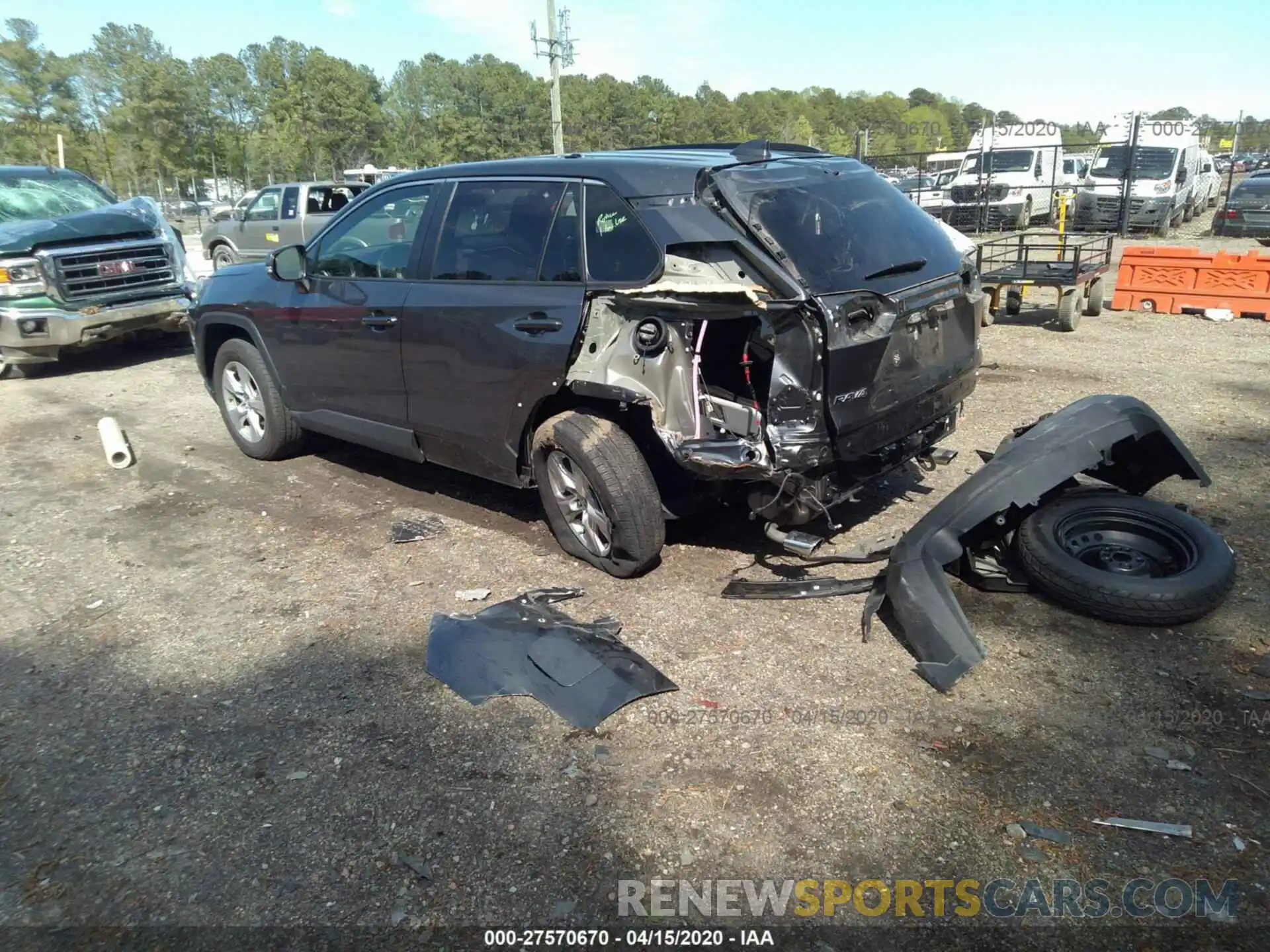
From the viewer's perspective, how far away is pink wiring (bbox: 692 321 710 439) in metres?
3.76

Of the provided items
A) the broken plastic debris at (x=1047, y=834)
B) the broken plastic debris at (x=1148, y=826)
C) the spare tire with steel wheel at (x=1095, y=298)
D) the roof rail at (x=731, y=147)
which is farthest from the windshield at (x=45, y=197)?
the spare tire with steel wheel at (x=1095, y=298)

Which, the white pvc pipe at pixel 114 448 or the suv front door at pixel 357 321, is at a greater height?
the suv front door at pixel 357 321

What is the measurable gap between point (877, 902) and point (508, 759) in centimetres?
128

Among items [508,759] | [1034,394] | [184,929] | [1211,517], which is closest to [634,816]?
Answer: [508,759]

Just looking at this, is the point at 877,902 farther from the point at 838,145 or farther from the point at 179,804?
the point at 838,145

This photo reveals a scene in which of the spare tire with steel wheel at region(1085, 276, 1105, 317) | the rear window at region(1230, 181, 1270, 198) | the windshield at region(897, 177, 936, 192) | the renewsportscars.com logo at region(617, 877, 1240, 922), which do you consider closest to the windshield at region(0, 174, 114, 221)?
the renewsportscars.com logo at region(617, 877, 1240, 922)

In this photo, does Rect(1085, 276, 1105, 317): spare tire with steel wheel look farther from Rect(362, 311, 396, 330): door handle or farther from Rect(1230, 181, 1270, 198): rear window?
Rect(1230, 181, 1270, 198): rear window

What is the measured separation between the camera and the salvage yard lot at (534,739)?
2.56 m

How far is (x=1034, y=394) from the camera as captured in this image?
24.2 feet

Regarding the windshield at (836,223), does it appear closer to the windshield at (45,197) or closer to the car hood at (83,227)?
the car hood at (83,227)

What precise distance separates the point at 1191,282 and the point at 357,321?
10223 mm

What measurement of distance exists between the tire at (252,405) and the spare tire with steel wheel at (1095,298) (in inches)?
369

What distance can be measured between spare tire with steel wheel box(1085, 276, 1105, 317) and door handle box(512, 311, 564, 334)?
8936 millimetres

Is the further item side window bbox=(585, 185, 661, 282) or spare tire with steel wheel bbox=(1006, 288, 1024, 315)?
spare tire with steel wheel bbox=(1006, 288, 1024, 315)
